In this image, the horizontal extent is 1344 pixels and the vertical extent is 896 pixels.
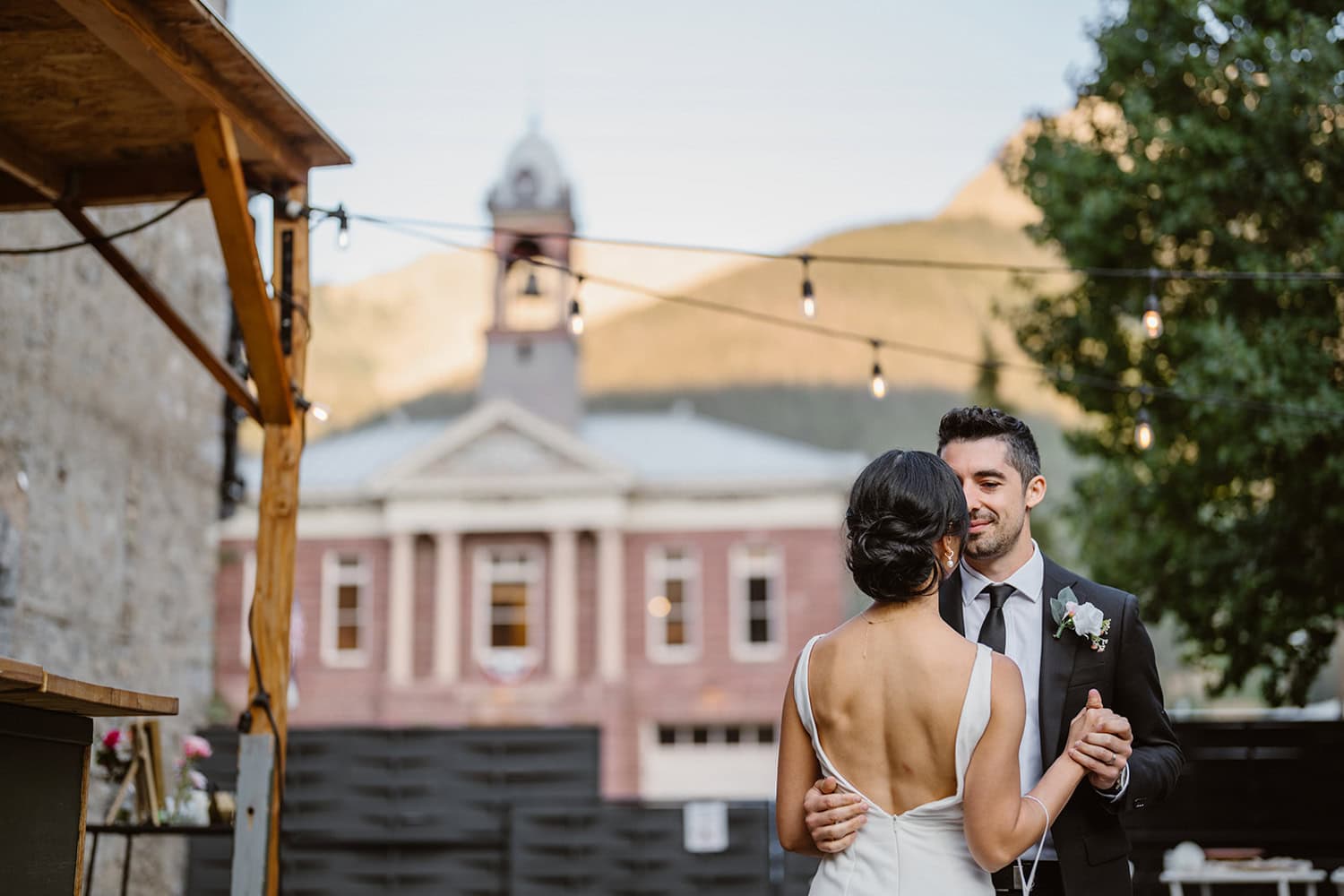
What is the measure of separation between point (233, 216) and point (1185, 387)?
7592 millimetres

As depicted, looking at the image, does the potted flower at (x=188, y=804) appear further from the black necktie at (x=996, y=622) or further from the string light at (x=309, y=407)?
the black necktie at (x=996, y=622)

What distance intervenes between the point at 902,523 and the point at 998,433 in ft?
2.16

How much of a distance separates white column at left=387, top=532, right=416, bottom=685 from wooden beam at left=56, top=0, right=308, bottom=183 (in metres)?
21.9

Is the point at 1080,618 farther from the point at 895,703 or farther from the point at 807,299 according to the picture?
the point at 807,299

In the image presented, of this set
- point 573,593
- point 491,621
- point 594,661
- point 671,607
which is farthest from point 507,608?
point 671,607

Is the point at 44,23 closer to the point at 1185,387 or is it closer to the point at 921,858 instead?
the point at 921,858

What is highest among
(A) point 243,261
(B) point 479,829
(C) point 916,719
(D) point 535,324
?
(D) point 535,324

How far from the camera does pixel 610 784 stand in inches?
1033

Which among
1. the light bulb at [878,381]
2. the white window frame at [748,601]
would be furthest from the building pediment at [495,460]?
the light bulb at [878,381]

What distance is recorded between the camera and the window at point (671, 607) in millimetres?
26828

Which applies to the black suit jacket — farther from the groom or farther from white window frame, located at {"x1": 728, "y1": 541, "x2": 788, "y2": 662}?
white window frame, located at {"x1": 728, "y1": 541, "x2": 788, "y2": 662}

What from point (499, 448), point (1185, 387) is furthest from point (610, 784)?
point (1185, 387)

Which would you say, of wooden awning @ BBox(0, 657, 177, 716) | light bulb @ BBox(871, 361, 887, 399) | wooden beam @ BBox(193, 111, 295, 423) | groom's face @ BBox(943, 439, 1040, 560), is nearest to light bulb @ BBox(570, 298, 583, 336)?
light bulb @ BBox(871, 361, 887, 399)

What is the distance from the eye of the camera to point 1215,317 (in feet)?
34.8
